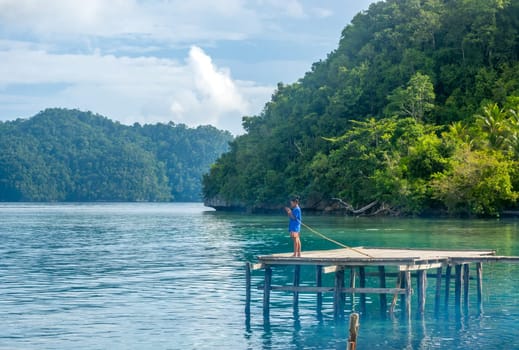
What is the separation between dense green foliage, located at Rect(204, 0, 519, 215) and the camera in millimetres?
90688

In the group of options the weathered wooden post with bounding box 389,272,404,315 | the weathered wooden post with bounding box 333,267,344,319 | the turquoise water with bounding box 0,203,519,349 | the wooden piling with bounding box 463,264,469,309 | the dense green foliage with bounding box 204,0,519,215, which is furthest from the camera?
the dense green foliage with bounding box 204,0,519,215

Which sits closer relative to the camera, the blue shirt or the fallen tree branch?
the blue shirt

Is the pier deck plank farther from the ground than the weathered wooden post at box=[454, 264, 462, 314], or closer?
farther from the ground

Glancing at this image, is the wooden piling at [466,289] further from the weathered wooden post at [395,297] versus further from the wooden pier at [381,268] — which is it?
the weathered wooden post at [395,297]

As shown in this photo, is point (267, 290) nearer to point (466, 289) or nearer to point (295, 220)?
point (295, 220)

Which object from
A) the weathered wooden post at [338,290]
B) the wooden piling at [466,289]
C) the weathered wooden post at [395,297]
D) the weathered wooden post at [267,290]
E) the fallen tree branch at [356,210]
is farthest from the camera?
the fallen tree branch at [356,210]

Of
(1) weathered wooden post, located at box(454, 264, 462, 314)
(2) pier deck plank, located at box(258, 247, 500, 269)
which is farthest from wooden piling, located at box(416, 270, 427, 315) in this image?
(1) weathered wooden post, located at box(454, 264, 462, 314)

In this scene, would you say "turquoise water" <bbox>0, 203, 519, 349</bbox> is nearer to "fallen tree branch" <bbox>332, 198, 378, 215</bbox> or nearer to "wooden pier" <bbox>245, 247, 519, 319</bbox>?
"wooden pier" <bbox>245, 247, 519, 319</bbox>

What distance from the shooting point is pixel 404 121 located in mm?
103812

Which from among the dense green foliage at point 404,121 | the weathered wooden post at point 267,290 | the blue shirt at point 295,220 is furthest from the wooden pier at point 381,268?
the dense green foliage at point 404,121

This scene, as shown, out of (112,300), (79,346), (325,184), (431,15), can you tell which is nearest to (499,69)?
(431,15)

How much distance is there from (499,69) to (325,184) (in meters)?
28.7

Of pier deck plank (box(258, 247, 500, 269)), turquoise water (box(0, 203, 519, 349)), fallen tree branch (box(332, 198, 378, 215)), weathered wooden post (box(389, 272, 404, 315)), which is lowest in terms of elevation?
turquoise water (box(0, 203, 519, 349))

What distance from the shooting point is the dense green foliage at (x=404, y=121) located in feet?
298
